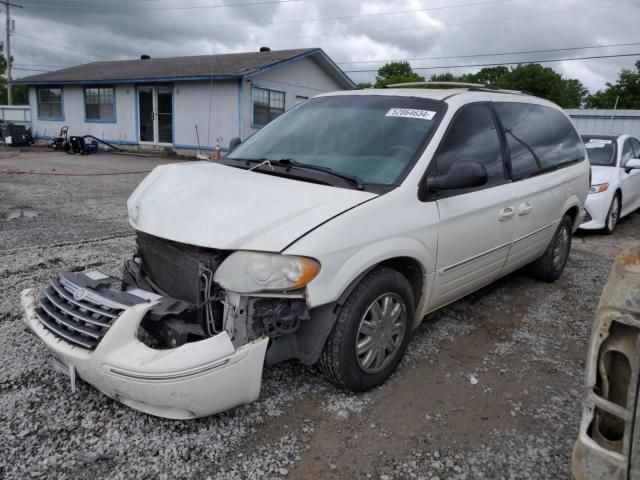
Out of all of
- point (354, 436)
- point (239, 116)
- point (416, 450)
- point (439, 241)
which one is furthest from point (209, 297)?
point (239, 116)

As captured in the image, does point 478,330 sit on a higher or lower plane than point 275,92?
lower

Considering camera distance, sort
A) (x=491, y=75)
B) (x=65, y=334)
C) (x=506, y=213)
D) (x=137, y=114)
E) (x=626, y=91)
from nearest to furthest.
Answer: (x=65, y=334) → (x=506, y=213) → (x=137, y=114) → (x=626, y=91) → (x=491, y=75)

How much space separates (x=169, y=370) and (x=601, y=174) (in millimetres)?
7688

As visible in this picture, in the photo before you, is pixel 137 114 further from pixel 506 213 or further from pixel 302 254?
pixel 302 254

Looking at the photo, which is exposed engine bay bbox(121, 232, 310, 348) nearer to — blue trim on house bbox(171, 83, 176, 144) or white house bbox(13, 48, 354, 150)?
white house bbox(13, 48, 354, 150)

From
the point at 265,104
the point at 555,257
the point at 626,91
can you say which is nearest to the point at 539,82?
the point at 626,91

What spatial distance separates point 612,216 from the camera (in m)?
7.92

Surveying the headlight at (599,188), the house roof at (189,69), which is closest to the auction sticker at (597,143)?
the headlight at (599,188)

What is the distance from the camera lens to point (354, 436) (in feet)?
8.59

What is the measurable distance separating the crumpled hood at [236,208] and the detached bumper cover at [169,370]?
45cm

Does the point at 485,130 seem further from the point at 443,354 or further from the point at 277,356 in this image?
the point at 277,356

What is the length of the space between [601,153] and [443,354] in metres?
6.64

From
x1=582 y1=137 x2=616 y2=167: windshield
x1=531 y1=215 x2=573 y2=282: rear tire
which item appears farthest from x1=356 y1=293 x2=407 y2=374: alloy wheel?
x1=582 y1=137 x2=616 y2=167: windshield

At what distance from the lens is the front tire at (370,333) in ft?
8.84
